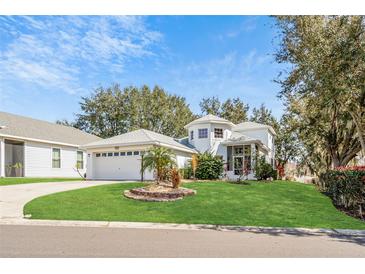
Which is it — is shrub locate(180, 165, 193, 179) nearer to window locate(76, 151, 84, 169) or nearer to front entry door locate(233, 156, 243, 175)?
front entry door locate(233, 156, 243, 175)

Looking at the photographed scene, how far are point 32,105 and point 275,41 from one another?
13.3 m

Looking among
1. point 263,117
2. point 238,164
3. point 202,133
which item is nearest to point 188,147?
point 202,133

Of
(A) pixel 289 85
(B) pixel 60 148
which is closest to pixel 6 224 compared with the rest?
(A) pixel 289 85

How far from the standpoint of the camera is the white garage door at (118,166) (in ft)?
68.8

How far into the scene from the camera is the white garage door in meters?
21.0

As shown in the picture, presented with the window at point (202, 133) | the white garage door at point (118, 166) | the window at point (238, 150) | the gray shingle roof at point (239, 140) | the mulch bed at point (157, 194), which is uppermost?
the window at point (202, 133)

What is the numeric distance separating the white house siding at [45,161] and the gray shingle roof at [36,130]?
61 centimetres

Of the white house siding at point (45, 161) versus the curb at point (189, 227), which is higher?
the white house siding at point (45, 161)

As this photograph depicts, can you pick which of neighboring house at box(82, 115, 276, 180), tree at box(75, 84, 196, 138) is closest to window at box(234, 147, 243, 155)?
neighboring house at box(82, 115, 276, 180)

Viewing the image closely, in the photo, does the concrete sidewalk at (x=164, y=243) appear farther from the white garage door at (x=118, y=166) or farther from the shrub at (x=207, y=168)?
the shrub at (x=207, y=168)

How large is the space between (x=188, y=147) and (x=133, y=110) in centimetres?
1744

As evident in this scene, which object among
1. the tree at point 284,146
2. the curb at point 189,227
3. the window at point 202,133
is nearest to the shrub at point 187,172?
the window at point 202,133

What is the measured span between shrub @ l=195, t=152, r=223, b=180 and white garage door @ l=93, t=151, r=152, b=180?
4.07 meters

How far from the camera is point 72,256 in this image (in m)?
5.70
